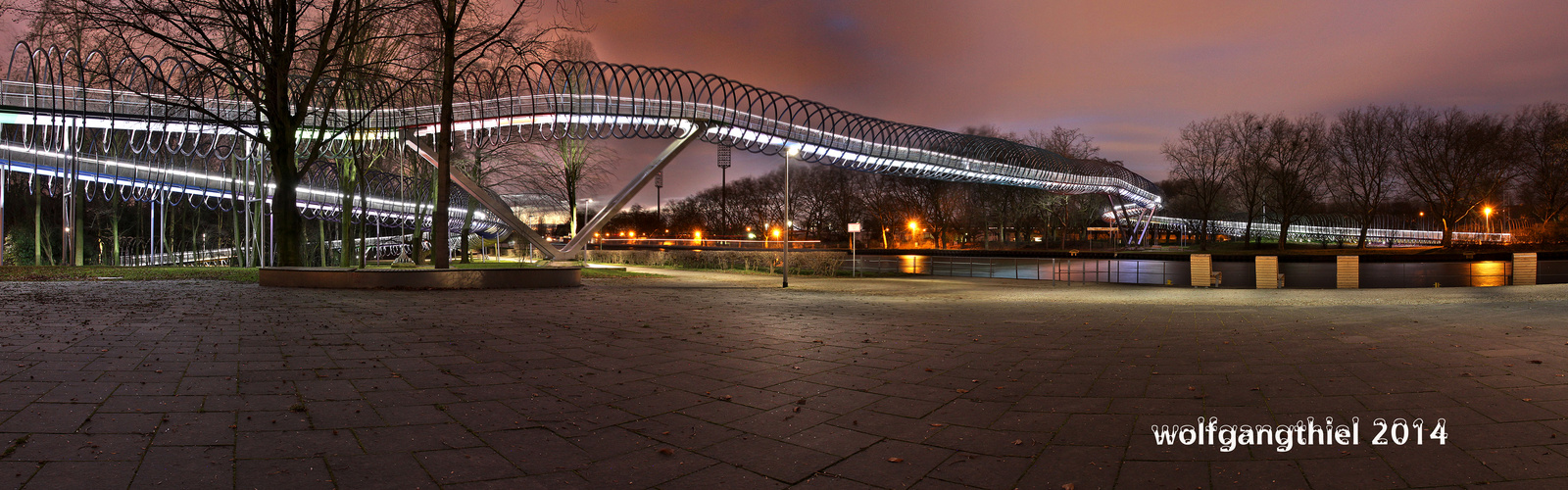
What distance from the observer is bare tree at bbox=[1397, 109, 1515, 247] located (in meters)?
47.4

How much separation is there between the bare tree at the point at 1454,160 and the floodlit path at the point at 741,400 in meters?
51.7

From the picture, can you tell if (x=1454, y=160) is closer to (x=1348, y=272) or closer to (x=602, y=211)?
(x=1348, y=272)

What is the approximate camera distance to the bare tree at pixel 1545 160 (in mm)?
43688

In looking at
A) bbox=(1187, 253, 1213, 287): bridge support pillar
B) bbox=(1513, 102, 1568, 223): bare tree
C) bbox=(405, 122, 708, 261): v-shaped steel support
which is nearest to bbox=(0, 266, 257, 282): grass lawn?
bbox=(405, 122, 708, 261): v-shaped steel support

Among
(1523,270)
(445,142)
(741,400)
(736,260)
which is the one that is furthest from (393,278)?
(1523,270)

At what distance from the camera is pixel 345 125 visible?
953 inches

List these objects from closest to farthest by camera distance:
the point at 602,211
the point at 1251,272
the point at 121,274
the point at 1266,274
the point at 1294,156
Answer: the point at 121,274 → the point at 1266,274 → the point at 602,211 → the point at 1251,272 → the point at 1294,156

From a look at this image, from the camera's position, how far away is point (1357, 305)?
13.6 m

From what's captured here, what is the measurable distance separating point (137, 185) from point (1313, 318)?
41.5 m

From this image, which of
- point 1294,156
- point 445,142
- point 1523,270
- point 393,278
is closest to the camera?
point 393,278

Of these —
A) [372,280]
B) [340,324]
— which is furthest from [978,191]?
[340,324]

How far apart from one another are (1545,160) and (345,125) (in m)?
66.4

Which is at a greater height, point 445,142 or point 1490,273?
point 445,142

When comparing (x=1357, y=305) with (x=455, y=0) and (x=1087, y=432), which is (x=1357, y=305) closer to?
(x=1087, y=432)
